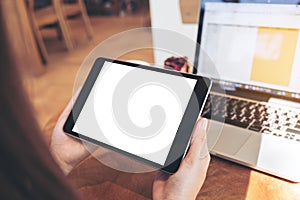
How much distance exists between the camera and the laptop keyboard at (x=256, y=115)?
466 mm

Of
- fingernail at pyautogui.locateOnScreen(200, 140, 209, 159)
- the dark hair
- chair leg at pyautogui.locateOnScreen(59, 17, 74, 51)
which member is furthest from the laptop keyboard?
chair leg at pyautogui.locateOnScreen(59, 17, 74, 51)

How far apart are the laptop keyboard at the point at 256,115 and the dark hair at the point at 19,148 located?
0.38 m

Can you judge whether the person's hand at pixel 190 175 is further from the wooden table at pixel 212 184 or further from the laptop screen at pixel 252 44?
the laptop screen at pixel 252 44

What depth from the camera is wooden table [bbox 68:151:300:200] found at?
1.25 ft

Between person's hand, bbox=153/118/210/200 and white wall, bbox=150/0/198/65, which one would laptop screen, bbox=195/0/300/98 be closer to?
white wall, bbox=150/0/198/65

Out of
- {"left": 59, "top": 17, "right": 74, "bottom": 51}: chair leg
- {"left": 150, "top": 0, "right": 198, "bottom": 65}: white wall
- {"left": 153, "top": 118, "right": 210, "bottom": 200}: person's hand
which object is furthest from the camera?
{"left": 59, "top": 17, "right": 74, "bottom": 51}: chair leg

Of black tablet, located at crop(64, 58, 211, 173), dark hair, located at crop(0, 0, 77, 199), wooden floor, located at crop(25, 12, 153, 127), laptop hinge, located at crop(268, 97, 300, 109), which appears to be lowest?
wooden floor, located at crop(25, 12, 153, 127)

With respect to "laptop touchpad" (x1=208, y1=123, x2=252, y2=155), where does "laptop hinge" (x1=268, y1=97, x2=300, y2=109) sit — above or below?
above

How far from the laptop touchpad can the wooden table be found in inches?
0.7

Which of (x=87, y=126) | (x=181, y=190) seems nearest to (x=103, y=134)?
(x=87, y=126)

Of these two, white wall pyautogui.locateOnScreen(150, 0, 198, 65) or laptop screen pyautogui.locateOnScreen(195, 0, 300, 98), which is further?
white wall pyautogui.locateOnScreen(150, 0, 198, 65)

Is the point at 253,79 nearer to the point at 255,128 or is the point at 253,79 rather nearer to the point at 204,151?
the point at 255,128

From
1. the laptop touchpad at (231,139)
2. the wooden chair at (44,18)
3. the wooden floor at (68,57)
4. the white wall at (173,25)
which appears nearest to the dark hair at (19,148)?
the laptop touchpad at (231,139)

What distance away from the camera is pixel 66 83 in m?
1.83
